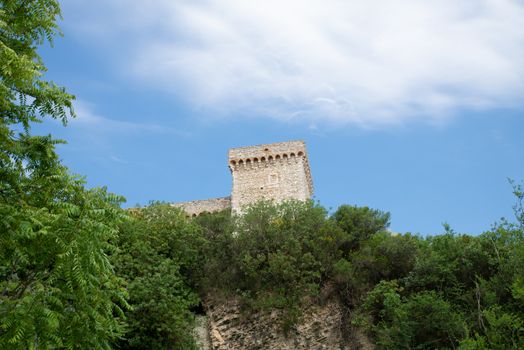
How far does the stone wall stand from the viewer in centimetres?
3562

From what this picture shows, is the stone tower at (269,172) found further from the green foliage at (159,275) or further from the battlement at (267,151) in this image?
the green foliage at (159,275)

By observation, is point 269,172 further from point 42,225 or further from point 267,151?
point 42,225

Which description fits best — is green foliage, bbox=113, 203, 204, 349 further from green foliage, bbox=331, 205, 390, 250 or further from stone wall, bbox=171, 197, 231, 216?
stone wall, bbox=171, 197, 231, 216

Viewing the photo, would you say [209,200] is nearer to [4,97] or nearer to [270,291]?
[270,291]

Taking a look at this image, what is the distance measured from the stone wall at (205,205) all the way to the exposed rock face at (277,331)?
13432 mm

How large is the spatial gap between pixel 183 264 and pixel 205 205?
40.0 feet

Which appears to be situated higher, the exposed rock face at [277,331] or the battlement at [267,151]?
the battlement at [267,151]

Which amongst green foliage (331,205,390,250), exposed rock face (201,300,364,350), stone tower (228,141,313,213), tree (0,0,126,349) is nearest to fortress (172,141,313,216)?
stone tower (228,141,313,213)

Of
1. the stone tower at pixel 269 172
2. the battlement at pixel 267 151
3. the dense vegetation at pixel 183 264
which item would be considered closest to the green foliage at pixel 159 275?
the dense vegetation at pixel 183 264

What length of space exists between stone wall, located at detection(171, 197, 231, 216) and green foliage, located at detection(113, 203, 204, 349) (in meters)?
8.16

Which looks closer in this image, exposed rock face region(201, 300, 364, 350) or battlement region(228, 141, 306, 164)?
exposed rock face region(201, 300, 364, 350)

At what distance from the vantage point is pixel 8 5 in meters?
11.0

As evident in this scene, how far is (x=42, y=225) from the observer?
884 cm

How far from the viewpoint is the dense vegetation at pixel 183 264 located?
9227mm
